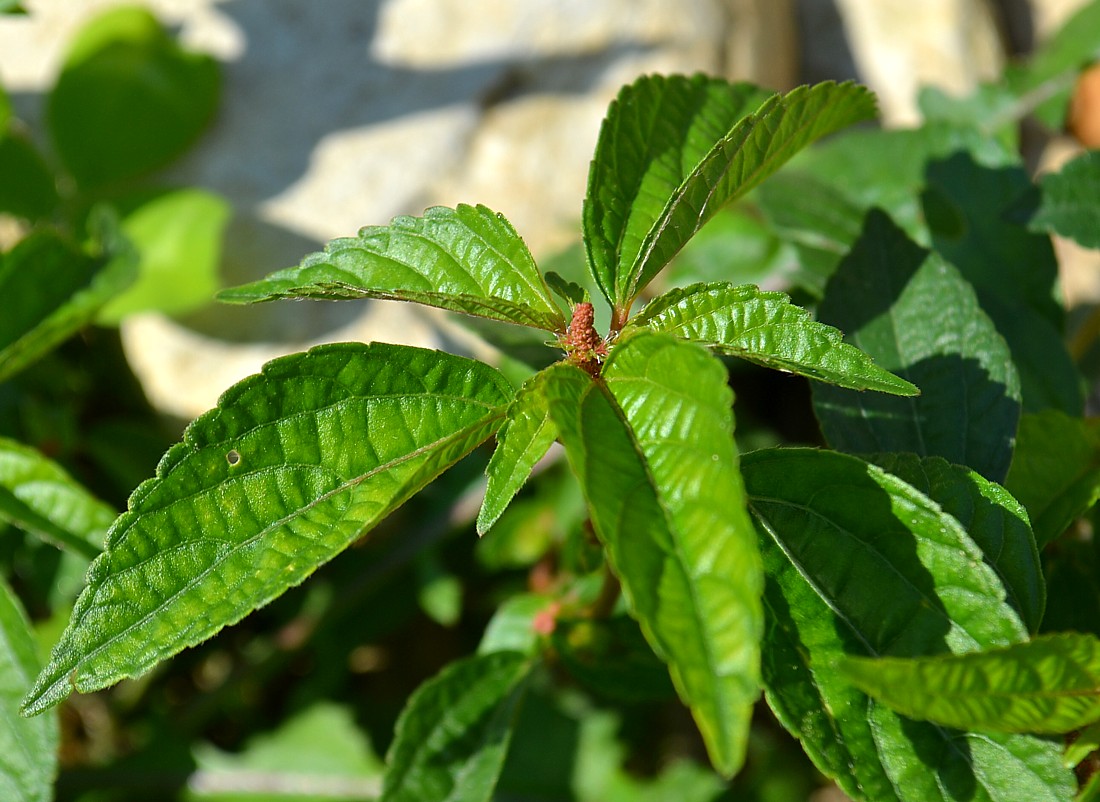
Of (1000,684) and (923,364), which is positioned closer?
(1000,684)

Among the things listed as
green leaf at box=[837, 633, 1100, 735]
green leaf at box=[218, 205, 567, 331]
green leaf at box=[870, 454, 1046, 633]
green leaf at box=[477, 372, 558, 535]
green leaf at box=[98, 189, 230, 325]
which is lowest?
green leaf at box=[837, 633, 1100, 735]

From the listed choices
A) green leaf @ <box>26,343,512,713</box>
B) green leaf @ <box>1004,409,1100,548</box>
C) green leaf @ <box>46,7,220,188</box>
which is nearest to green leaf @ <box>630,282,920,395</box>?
green leaf @ <box>26,343,512,713</box>

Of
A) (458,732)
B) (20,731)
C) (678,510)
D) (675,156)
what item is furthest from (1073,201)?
(20,731)

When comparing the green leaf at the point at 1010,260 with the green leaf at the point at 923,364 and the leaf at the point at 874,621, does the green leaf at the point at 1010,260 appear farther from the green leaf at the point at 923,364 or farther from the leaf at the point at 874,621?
the leaf at the point at 874,621

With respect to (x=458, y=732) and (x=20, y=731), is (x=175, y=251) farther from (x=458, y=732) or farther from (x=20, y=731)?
(x=458, y=732)

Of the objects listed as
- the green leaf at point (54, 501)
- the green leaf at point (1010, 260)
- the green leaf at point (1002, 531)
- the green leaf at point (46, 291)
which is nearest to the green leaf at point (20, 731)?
the green leaf at point (54, 501)

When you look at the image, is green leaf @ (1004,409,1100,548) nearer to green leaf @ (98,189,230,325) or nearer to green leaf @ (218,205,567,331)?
green leaf @ (218,205,567,331)
